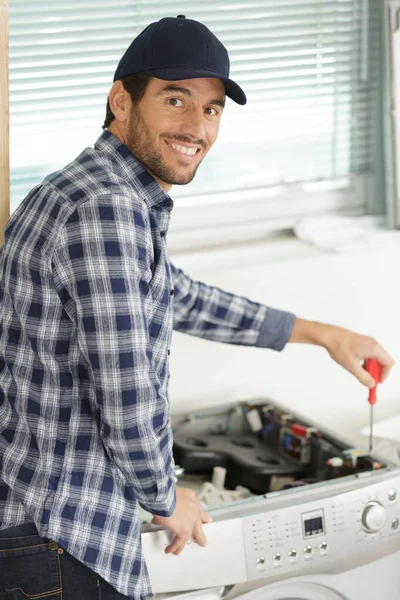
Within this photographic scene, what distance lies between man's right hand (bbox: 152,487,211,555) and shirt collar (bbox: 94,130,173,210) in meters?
0.47

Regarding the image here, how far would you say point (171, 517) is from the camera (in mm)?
1369

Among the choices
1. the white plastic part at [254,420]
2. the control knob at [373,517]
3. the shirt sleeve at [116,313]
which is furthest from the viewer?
the white plastic part at [254,420]

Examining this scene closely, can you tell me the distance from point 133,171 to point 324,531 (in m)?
0.75

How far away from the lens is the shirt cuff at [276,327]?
169 centimetres

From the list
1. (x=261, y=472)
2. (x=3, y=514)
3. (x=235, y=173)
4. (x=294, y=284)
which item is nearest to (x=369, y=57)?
(x=235, y=173)

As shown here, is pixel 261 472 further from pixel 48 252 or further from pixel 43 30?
pixel 43 30

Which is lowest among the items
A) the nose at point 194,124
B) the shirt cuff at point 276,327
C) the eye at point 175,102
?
the shirt cuff at point 276,327

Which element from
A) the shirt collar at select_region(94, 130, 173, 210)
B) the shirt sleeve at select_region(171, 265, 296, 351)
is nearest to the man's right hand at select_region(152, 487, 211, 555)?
the shirt sleeve at select_region(171, 265, 296, 351)

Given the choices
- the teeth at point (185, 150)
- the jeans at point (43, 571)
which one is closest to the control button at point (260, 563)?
the jeans at point (43, 571)

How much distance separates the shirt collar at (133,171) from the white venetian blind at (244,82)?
82 centimetres

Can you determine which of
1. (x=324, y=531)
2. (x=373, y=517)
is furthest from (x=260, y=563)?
(x=373, y=517)

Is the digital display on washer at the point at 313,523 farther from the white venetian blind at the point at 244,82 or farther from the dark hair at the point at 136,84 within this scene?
the white venetian blind at the point at 244,82

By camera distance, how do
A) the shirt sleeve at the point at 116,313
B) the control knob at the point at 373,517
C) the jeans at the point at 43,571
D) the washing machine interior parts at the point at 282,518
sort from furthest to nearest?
the control knob at the point at 373,517
the washing machine interior parts at the point at 282,518
the jeans at the point at 43,571
the shirt sleeve at the point at 116,313

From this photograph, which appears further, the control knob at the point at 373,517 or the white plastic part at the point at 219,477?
the white plastic part at the point at 219,477
